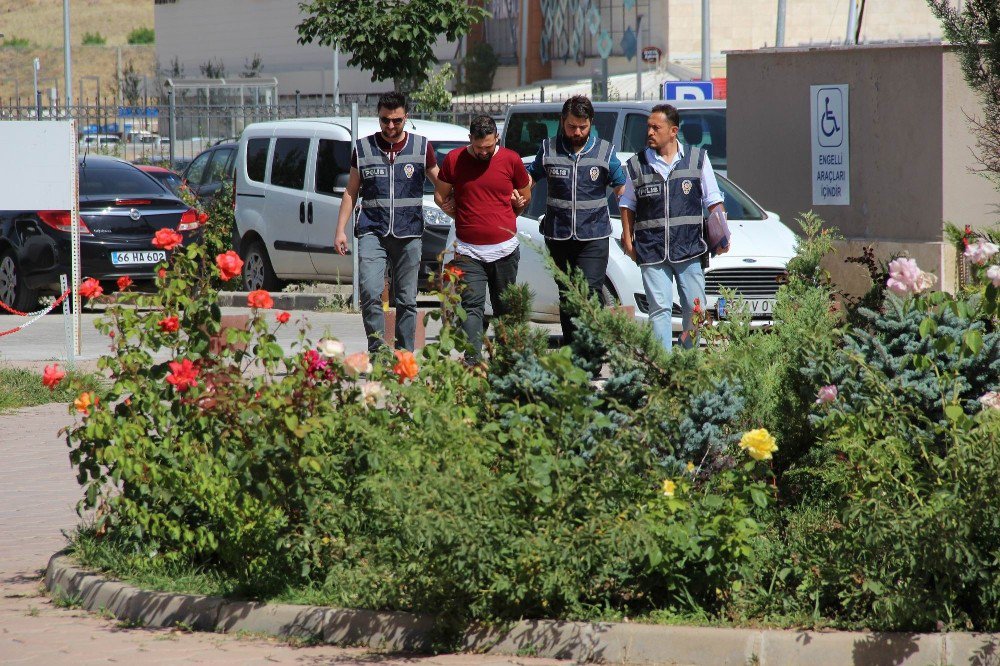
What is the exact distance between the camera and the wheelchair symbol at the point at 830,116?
1230cm

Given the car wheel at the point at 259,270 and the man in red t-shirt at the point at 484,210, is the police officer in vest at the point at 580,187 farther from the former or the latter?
the car wheel at the point at 259,270

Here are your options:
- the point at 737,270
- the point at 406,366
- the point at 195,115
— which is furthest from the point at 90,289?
the point at 195,115

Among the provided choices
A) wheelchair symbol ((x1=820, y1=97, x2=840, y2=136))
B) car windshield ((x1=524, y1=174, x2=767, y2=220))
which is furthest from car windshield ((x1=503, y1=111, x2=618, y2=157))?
wheelchair symbol ((x1=820, y1=97, x2=840, y2=136))

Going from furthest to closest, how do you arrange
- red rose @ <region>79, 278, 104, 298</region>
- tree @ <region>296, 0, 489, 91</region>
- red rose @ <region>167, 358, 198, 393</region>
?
tree @ <region>296, 0, 489, 91</region>
red rose @ <region>79, 278, 104, 298</region>
red rose @ <region>167, 358, 198, 393</region>

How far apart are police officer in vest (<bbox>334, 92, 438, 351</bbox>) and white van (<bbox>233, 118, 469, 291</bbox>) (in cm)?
578

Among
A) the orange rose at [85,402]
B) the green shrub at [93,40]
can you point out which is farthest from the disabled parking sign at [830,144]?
the green shrub at [93,40]

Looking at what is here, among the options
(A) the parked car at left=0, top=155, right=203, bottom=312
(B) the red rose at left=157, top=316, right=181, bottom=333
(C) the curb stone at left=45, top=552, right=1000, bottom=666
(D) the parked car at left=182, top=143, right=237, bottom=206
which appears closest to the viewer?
(C) the curb stone at left=45, top=552, right=1000, bottom=666

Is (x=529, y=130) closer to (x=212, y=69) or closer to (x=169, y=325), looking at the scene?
(x=169, y=325)

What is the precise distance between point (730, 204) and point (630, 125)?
3157 mm

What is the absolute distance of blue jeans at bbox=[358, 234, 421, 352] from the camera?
9.70 meters

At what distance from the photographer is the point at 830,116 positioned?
12398 mm

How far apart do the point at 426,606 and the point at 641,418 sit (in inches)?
40.0

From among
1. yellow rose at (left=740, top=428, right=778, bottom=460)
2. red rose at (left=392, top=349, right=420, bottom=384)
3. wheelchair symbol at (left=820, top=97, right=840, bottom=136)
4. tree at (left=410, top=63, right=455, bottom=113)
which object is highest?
tree at (left=410, top=63, right=455, bottom=113)

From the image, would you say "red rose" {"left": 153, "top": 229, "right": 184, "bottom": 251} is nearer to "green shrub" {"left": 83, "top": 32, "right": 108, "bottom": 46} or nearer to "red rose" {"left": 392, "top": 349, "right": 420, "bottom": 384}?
"red rose" {"left": 392, "top": 349, "right": 420, "bottom": 384}
